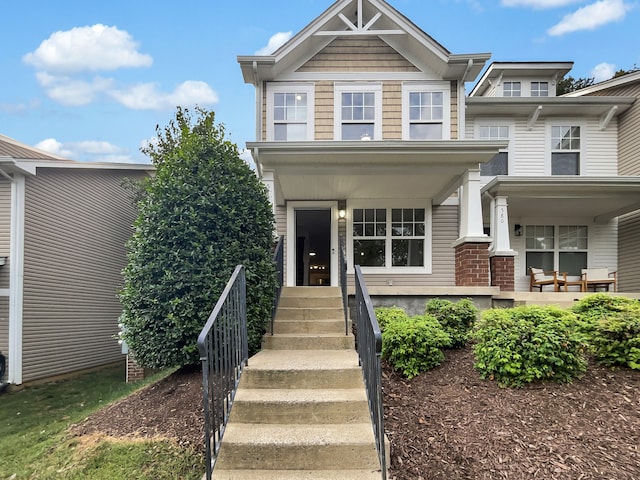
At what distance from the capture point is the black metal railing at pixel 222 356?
2340 millimetres

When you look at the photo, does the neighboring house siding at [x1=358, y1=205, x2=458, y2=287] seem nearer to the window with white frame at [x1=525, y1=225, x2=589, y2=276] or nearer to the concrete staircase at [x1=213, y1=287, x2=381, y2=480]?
the window with white frame at [x1=525, y1=225, x2=589, y2=276]

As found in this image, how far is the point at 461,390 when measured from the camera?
131 inches

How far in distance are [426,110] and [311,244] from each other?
17.1 feet

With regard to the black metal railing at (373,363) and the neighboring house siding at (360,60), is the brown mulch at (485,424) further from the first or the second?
the neighboring house siding at (360,60)

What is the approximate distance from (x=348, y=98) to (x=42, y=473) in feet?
24.6

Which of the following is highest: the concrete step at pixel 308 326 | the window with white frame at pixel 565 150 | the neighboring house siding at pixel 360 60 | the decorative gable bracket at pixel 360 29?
the decorative gable bracket at pixel 360 29

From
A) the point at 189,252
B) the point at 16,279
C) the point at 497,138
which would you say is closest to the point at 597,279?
the point at 497,138

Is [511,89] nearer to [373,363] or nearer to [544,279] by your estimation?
[544,279]

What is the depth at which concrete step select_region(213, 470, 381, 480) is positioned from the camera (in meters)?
2.46

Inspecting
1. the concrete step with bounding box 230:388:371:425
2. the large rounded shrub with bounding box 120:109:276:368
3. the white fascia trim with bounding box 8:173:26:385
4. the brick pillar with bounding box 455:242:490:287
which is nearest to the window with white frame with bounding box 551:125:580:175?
the brick pillar with bounding box 455:242:490:287

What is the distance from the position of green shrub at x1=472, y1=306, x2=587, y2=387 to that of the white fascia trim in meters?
8.56

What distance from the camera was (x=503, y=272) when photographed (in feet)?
22.5

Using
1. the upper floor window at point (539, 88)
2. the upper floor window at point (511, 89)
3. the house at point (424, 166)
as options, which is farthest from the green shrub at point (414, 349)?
the upper floor window at point (539, 88)

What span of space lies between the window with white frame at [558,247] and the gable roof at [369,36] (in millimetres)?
4050
